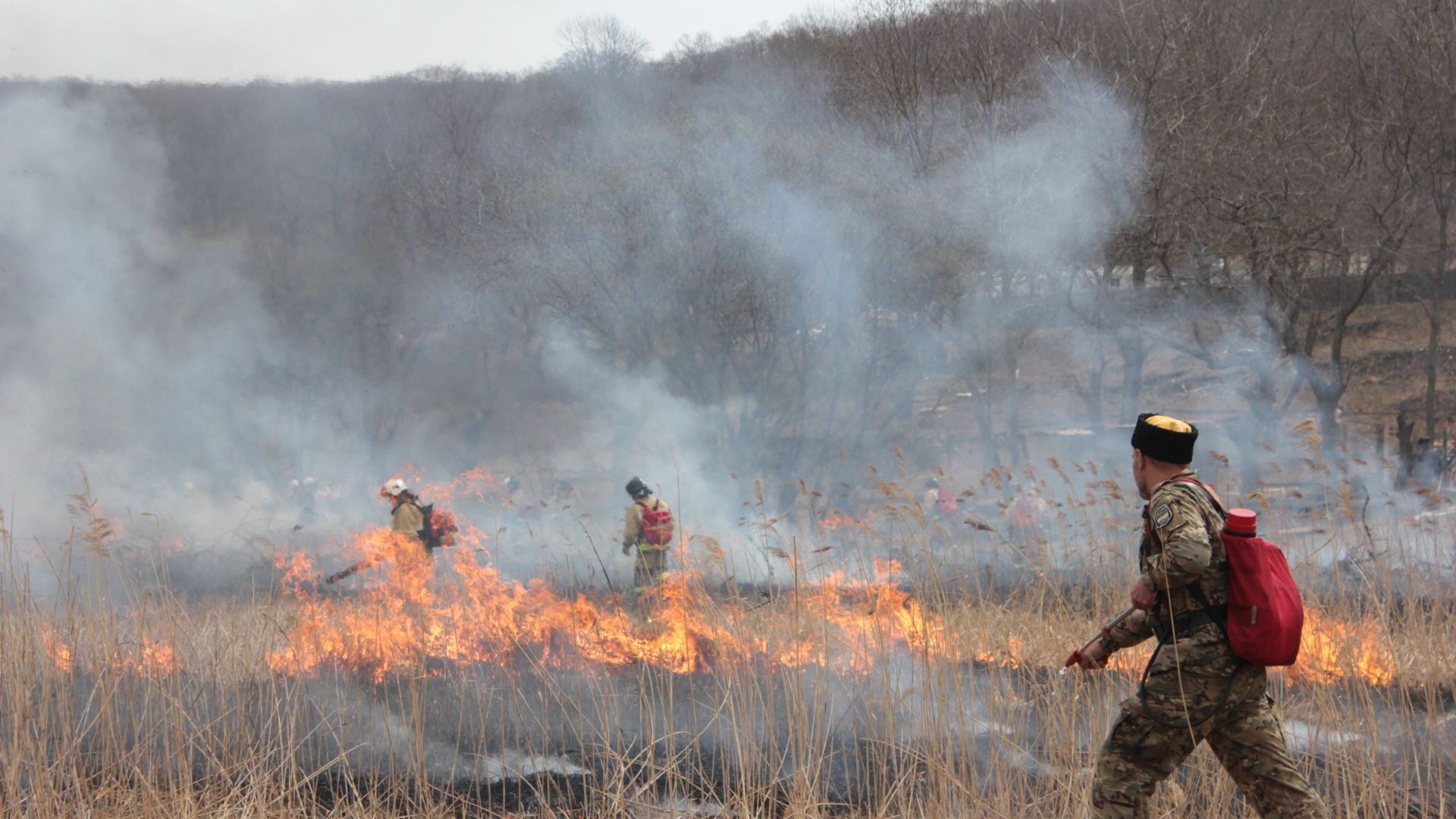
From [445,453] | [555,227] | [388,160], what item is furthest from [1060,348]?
[388,160]

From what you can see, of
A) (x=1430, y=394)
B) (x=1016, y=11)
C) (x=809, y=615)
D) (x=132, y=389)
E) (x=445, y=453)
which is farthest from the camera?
(x=445, y=453)

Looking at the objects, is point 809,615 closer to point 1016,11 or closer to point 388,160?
point 1016,11

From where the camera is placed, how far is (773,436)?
13555mm

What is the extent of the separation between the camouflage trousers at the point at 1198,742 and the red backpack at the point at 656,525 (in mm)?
4612

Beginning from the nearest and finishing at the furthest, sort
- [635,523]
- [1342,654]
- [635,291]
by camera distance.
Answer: [1342,654] < [635,523] < [635,291]

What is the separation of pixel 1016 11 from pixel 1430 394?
6.77 m

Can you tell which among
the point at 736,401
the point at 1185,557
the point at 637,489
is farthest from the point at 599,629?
the point at 736,401

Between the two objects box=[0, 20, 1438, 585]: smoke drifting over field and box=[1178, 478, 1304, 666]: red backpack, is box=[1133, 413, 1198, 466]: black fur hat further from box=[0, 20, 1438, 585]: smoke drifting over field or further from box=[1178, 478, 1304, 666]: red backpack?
box=[0, 20, 1438, 585]: smoke drifting over field

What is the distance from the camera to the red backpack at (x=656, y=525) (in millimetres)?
7407

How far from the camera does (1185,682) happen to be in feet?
9.50

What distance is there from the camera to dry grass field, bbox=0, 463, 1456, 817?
378cm

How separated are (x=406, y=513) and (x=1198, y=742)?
6.40m

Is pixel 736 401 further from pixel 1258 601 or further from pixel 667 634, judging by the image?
pixel 1258 601

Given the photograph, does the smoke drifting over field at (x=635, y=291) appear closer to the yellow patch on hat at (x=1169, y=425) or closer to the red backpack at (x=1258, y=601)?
the yellow patch on hat at (x=1169, y=425)
